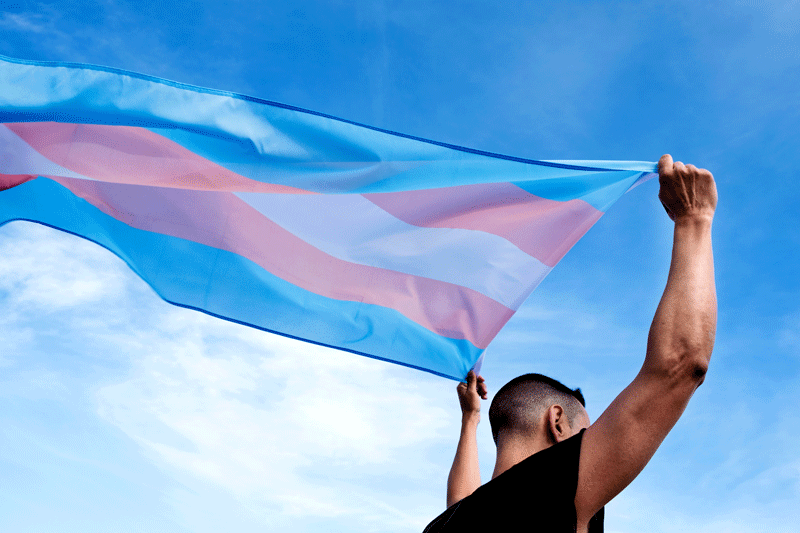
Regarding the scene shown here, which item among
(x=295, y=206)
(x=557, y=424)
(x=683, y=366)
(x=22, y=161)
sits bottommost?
(x=683, y=366)

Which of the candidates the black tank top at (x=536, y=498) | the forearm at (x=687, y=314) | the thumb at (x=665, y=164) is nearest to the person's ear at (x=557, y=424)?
the black tank top at (x=536, y=498)

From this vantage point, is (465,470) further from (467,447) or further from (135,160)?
(135,160)

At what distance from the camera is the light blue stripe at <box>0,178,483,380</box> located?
4.77 meters

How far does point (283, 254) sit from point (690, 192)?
10.2 ft

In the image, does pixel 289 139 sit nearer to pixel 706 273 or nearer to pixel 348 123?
pixel 348 123

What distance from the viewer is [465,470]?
4.41 metres

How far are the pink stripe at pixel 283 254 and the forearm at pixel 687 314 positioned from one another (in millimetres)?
2444

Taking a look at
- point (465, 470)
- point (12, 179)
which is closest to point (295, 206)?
point (12, 179)

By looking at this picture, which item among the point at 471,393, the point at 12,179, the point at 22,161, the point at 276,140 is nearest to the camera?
the point at 276,140

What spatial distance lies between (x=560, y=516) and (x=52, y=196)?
437 cm

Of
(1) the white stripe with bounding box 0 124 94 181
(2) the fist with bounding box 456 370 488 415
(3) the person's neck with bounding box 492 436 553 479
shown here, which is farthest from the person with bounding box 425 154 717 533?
(1) the white stripe with bounding box 0 124 94 181

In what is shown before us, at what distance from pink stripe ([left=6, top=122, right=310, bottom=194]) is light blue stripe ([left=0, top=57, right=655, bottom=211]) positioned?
0.28 ft

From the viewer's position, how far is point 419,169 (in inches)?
170

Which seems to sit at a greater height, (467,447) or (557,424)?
(467,447)
